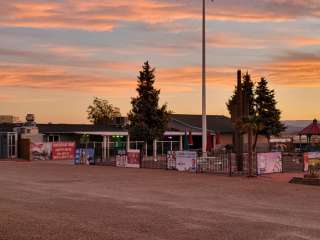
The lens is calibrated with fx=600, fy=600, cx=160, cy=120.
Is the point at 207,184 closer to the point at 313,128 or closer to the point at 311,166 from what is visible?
the point at 311,166

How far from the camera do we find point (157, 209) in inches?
762

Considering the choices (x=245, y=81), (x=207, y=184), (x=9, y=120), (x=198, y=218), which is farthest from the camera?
(x=9, y=120)

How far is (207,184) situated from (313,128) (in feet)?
122

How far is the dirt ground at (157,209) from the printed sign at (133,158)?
14029 mm

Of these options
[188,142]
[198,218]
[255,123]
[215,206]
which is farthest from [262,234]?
[188,142]

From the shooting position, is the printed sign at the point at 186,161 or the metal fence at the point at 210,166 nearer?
the metal fence at the point at 210,166

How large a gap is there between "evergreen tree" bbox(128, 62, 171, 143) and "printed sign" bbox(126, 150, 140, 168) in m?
16.9

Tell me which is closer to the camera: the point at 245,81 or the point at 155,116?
the point at 155,116

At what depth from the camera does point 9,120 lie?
99.7 metres

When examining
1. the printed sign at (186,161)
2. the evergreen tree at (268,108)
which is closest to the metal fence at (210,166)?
the printed sign at (186,161)

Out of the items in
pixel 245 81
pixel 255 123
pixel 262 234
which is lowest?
pixel 262 234

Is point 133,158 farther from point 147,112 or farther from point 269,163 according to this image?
point 147,112

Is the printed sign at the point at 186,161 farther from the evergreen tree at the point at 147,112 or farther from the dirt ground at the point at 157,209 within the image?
the evergreen tree at the point at 147,112

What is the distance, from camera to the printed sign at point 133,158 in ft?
152
